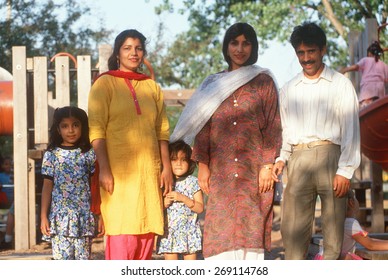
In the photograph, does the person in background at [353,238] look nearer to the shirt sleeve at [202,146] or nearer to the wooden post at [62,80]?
the shirt sleeve at [202,146]

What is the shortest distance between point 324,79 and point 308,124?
10.5 inches

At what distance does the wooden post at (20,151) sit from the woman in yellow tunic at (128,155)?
395 centimetres

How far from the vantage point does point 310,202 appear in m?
4.99

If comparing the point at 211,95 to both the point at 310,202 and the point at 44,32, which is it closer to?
the point at 310,202

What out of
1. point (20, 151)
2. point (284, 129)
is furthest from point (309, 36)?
point (20, 151)

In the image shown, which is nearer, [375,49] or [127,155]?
[127,155]

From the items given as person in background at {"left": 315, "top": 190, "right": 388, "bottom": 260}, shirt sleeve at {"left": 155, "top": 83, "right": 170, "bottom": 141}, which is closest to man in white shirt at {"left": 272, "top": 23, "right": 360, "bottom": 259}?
shirt sleeve at {"left": 155, "top": 83, "right": 170, "bottom": 141}

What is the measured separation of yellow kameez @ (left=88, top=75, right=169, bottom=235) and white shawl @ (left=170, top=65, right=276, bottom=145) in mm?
259

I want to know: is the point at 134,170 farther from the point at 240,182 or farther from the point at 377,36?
the point at 377,36

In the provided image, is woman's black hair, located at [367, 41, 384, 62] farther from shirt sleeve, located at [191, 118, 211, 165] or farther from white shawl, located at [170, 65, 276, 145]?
shirt sleeve, located at [191, 118, 211, 165]

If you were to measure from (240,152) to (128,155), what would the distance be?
2.01ft

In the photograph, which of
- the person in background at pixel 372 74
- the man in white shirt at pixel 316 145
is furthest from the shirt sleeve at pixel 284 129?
the person in background at pixel 372 74

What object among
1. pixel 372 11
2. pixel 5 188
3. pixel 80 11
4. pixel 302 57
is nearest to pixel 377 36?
pixel 5 188

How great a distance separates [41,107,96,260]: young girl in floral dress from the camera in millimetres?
5301
